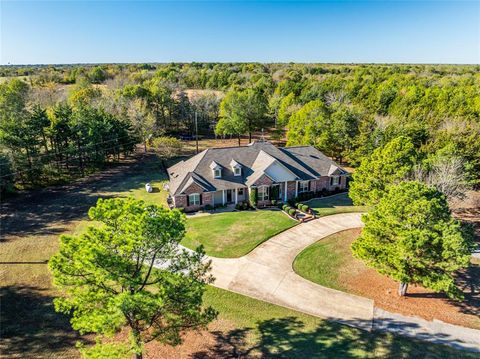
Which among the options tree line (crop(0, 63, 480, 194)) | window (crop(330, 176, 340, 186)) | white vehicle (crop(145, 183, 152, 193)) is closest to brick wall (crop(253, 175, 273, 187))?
window (crop(330, 176, 340, 186))

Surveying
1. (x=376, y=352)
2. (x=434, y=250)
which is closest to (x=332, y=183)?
(x=434, y=250)

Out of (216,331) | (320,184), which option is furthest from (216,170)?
(216,331)

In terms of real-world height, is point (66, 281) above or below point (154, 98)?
below

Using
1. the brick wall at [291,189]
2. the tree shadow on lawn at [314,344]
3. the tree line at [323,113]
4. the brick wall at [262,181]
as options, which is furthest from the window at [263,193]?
Result: the tree shadow on lawn at [314,344]

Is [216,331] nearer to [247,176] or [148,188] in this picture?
[247,176]

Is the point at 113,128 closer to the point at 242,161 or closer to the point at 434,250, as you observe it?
the point at 242,161
